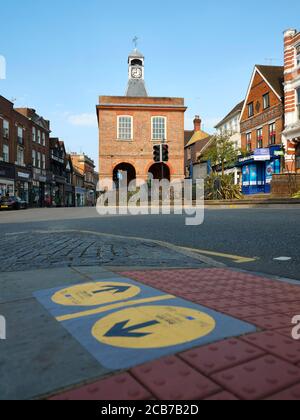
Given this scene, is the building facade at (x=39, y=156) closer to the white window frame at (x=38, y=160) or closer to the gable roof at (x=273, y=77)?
the white window frame at (x=38, y=160)

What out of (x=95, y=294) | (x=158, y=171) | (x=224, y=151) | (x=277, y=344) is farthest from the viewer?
(x=158, y=171)

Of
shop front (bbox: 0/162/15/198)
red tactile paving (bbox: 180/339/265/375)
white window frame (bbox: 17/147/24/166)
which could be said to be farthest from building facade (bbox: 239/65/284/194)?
red tactile paving (bbox: 180/339/265/375)

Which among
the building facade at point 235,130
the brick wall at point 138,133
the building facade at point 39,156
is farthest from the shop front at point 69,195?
the brick wall at point 138,133

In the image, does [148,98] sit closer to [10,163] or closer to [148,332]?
[10,163]

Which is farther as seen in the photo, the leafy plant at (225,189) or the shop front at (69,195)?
the shop front at (69,195)

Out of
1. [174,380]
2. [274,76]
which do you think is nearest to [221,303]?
[174,380]

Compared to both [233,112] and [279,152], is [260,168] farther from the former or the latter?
[233,112]

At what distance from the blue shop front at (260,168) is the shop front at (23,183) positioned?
86.4 ft

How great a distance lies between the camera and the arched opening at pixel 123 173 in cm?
3593

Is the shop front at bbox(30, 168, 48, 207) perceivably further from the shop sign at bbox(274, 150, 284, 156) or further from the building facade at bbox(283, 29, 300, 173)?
the building facade at bbox(283, 29, 300, 173)

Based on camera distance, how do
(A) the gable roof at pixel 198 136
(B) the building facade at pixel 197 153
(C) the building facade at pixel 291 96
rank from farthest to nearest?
(A) the gable roof at pixel 198 136 → (B) the building facade at pixel 197 153 → (C) the building facade at pixel 291 96

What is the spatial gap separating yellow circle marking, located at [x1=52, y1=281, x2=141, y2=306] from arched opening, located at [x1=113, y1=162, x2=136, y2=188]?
32238mm

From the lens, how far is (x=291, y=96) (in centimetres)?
2823

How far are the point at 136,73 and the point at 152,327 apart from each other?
4264 centimetres
